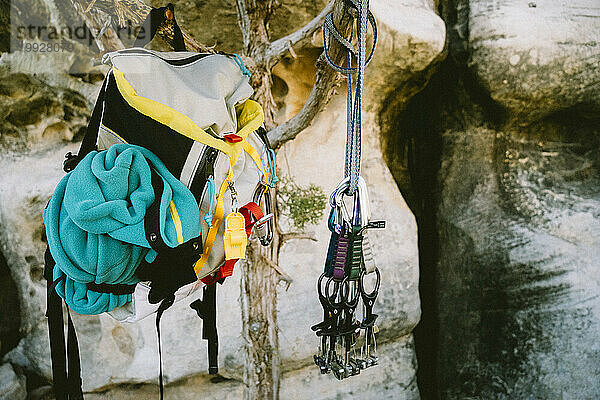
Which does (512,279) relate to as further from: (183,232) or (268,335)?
(183,232)

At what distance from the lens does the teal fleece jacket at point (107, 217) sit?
0.70 m

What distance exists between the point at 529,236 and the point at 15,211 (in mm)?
2384

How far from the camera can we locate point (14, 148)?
2.01 metres

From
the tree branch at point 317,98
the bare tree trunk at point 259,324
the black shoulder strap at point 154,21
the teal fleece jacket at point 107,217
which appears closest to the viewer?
the teal fleece jacket at point 107,217

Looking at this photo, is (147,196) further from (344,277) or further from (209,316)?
(209,316)

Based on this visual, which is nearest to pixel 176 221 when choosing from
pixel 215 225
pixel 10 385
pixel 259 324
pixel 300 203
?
pixel 215 225

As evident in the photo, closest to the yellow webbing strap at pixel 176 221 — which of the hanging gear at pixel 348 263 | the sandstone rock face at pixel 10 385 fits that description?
the hanging gear at pixel 348 263

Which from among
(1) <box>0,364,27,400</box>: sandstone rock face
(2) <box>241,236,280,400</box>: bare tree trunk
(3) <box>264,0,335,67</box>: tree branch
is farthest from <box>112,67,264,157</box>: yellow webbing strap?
(1) <box>0,364,27,400</box>: sandstone rock face

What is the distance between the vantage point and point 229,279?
2008 mm

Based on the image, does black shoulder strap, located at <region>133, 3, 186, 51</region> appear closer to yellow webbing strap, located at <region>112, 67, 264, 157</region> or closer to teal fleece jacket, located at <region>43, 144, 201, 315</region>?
yellow webbing strap, located at <region>112, 67, 264, 157</region>

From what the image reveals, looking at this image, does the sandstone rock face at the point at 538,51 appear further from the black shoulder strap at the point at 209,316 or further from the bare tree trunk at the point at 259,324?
the black shoulder strap at the point at 209,316

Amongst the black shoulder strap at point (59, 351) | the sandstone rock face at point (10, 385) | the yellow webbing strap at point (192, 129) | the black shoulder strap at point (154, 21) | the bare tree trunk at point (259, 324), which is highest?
the black shoulder strap at point (154, 21)

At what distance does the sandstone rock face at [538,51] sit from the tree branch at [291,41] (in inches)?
42.7

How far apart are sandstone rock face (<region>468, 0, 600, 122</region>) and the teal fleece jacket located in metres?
1.82
